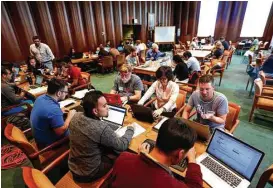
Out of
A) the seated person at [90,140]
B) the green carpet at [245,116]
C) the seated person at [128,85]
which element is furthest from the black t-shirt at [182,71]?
the seated person at [90,140]

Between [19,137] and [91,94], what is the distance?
851mm

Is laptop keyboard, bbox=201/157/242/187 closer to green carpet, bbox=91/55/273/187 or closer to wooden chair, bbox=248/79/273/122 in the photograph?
green carpet, bbox=91/55/273/187

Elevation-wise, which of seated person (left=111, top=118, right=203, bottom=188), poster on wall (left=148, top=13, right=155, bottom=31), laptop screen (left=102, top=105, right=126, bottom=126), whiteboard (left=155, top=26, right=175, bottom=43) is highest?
poster on wall (left=148, top=13, right=155, bottom=31)

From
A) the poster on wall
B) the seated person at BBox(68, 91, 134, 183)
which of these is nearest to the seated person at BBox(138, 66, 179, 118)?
the seated person at BBox(68, 91, 134, 183)

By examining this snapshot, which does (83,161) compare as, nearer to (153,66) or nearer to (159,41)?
(153,66)

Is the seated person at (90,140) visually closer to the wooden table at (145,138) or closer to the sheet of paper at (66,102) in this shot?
the wooden table at (145,138)

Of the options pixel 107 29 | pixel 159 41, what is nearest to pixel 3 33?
pixel 107 29

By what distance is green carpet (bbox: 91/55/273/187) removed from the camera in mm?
2483

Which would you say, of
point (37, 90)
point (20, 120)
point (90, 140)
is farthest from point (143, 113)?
point (37, 90)

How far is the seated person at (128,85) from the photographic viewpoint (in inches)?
104

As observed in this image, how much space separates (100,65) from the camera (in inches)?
265

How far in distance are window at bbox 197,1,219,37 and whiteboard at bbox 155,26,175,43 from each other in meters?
2.41

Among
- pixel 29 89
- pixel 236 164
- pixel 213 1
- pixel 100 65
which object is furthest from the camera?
pixel 213 1

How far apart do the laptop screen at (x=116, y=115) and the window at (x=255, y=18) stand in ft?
40.8
